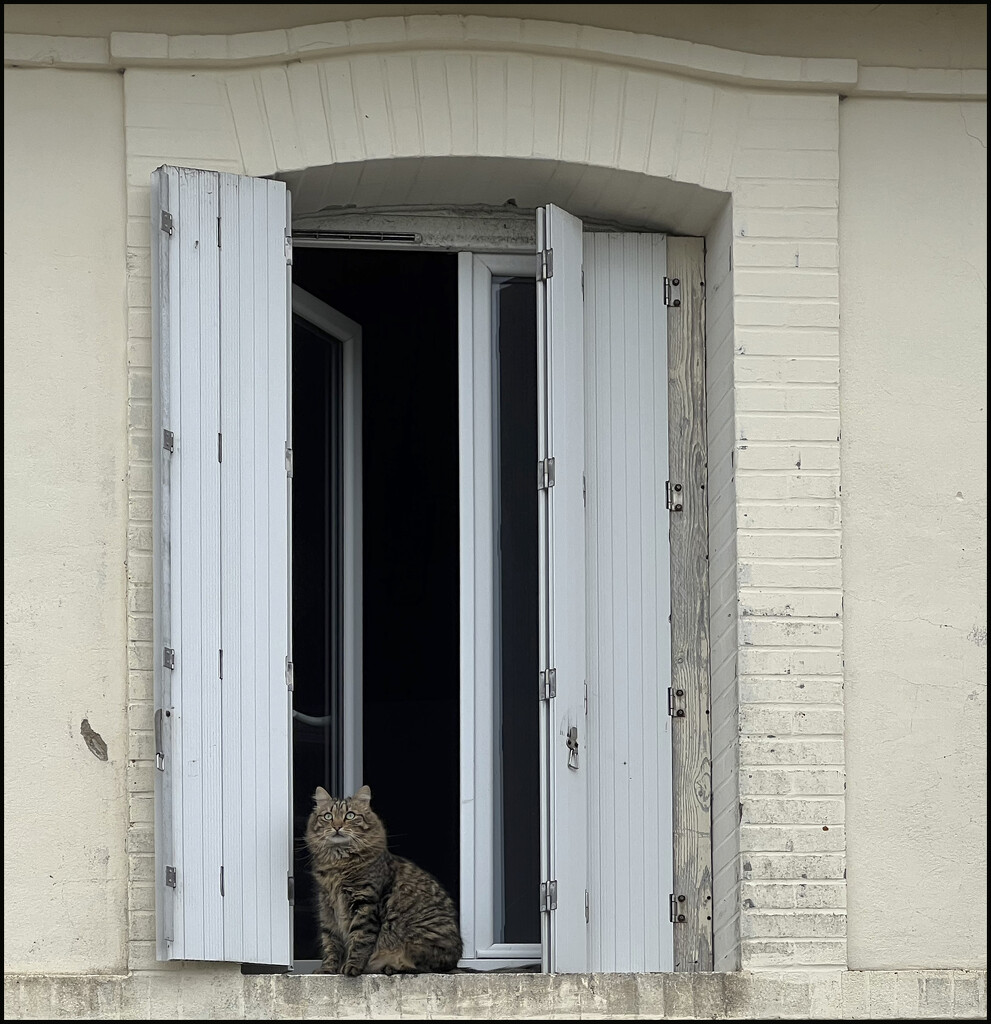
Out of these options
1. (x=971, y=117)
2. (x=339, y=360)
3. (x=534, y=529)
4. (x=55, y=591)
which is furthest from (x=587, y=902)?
(x=971, y=117)

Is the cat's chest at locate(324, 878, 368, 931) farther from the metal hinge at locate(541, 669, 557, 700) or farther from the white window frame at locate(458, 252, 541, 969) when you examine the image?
the metal hinge at locate(541, 669, 557, 700)

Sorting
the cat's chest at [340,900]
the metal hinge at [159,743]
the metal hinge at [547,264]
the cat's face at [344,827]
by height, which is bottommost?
the cat's chest at [340,900]

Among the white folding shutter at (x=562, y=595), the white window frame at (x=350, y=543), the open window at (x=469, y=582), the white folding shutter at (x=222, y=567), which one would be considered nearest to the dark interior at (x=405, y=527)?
the white window frame at (x=350, y=543)

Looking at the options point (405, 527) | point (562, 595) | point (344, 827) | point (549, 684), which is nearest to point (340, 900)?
point (344, 827)

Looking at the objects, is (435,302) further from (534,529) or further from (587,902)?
(587,902)

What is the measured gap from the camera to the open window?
582 cm

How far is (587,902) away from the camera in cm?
611

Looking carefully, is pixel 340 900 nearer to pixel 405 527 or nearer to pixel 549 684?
pixel 549 684

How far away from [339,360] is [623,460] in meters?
1.54

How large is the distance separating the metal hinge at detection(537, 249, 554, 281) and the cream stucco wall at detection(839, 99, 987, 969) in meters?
1.04

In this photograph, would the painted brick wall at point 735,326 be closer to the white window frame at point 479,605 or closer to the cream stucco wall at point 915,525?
the cream stucco wall at point 915,525

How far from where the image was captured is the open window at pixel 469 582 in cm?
582

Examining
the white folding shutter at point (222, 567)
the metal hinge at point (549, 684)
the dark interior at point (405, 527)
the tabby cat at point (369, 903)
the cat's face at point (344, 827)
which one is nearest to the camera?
the white folding shutter at point (222, 567)

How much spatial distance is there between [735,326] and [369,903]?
2.36 meters
